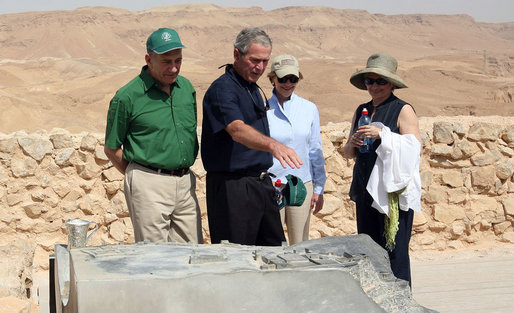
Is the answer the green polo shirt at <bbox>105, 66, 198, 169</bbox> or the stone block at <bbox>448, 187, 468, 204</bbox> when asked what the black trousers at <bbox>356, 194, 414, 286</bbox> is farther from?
the stone block at <bbox>448, 187, 468, 204</bbox>

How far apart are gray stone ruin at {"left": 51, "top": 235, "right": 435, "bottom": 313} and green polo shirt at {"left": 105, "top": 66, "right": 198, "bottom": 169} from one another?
1.08 meters

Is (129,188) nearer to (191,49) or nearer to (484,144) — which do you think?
(484,144)

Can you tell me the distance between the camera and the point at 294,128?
4.07 metres

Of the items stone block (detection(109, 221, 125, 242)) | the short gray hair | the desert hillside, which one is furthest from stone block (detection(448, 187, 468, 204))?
the desert hillside

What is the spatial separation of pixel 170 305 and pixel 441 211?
461 centimetres

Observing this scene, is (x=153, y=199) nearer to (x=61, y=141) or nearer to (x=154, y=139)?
(x=154, y=139)

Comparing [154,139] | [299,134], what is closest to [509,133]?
[299,134]

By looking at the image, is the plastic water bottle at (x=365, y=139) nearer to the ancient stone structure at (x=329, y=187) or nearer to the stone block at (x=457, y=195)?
the ancient stone structure at (x=329, y=187)

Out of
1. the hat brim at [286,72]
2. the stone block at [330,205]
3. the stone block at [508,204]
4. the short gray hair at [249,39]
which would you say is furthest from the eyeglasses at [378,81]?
the stone block at [508,204]

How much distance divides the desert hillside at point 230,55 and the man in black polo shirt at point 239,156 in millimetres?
13439

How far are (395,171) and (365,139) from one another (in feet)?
0.79

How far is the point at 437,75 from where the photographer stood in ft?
98.4

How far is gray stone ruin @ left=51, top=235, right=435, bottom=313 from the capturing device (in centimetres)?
195

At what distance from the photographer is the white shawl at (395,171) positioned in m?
3.37
